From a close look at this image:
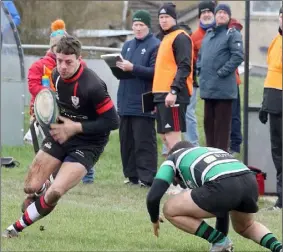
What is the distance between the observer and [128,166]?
12797 millimetres

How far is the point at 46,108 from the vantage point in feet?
29.8

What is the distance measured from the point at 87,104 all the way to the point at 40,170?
773 mm

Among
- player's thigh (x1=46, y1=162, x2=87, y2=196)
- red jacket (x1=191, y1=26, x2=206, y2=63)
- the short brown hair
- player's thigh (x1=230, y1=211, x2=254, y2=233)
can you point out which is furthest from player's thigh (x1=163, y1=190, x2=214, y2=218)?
red jacket (x1=191, y1=26, x2=206, y2=63)

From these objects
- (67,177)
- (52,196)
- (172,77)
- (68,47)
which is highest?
(68,47)

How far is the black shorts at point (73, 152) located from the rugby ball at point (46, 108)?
194 millimetres

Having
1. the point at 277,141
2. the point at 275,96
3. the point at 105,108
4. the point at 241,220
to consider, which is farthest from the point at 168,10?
the point at 241,220

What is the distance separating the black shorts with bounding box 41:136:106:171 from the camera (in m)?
8.99

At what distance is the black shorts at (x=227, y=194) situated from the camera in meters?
7.85

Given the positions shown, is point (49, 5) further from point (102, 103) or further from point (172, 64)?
point (102, 103)

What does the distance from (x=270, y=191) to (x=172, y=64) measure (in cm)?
241

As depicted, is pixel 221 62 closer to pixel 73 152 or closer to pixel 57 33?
pixel 57 33

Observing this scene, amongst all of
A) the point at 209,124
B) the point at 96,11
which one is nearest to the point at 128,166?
the point at 209,124

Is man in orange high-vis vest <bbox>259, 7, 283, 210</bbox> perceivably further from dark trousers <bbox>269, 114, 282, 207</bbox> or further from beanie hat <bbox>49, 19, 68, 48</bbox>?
beanie hat <bbox>49, 19, 68, 48</bbox>

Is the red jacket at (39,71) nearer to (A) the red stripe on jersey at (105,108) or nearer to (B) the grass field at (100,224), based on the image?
(B) the grass field at (100,224)
